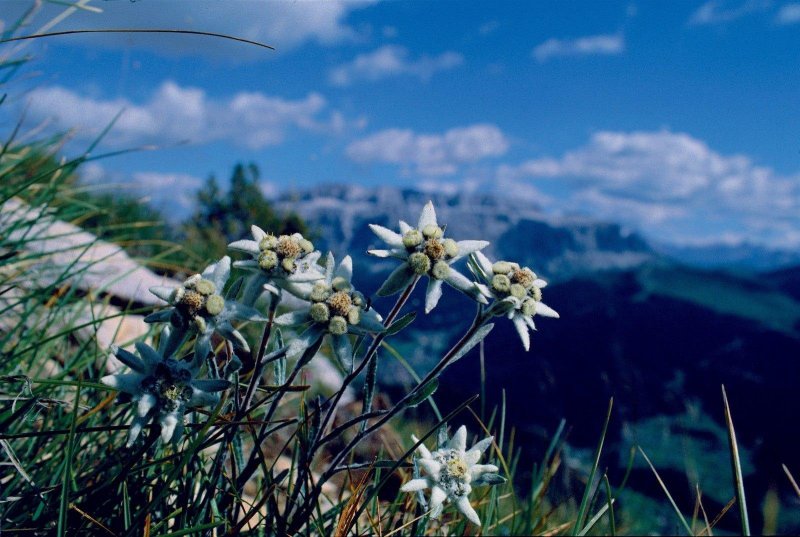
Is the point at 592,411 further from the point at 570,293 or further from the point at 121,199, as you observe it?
the point at 121,199

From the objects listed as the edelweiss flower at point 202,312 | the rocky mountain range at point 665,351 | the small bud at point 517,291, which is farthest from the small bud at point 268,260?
the rocky mountain range at point 665,351

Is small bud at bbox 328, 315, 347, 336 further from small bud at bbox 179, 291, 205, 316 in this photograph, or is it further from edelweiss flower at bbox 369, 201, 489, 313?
small bud at bbox 179, 291, 205, 316

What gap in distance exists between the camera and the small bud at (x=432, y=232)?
65.1 inches

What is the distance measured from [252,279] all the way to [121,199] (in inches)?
336

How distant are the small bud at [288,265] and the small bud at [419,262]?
0.32 m

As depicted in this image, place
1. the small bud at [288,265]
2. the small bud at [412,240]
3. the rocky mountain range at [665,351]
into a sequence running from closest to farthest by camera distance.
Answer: the small bud at [288,265] → the small bud at [412,240] → the rocky mountain range at [665,351]

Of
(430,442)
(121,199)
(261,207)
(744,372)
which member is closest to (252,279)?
(430,442)

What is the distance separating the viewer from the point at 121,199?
904 cm

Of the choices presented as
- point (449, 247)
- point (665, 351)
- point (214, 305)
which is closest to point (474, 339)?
point (449, 247)

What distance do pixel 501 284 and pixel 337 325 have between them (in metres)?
0.51

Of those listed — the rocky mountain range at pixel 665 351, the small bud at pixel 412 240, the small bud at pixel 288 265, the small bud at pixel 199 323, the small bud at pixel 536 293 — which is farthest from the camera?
the rocky mountain range at pixel 665 351

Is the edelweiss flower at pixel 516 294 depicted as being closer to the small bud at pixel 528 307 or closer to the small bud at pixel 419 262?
the small bud at pixel 528 307

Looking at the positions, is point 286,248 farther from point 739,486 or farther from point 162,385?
point 739,486

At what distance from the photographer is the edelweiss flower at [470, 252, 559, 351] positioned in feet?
5.49
